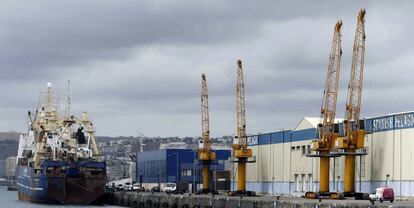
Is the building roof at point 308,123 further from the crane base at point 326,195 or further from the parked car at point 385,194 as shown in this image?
the parked car at point 385,194

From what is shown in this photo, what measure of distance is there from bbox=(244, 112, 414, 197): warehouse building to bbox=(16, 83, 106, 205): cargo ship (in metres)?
23.3

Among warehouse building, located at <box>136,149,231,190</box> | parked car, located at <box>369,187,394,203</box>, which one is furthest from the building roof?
warehouse building, located at <box>136,149,231,190</box>

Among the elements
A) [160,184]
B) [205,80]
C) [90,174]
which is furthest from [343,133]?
[160,184]

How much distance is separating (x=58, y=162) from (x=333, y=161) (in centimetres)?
3720

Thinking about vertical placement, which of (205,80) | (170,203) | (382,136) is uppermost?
(205,80)

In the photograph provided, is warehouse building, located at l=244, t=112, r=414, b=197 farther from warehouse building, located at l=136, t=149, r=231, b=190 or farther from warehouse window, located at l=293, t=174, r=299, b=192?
warehouse building, located at l=136, t=149, r=231, b=190

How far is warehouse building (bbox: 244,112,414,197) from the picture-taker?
3750 inches

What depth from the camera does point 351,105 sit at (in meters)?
106

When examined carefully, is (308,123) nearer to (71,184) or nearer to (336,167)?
(336,167)

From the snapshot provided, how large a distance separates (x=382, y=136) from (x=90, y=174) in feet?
140

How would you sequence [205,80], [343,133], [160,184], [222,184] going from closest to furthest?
[343,133], [205,80], [222,184], [160,184]

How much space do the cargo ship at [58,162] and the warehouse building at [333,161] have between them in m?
23.3

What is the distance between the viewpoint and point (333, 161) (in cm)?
11231

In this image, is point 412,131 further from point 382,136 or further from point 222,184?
point 222,184
